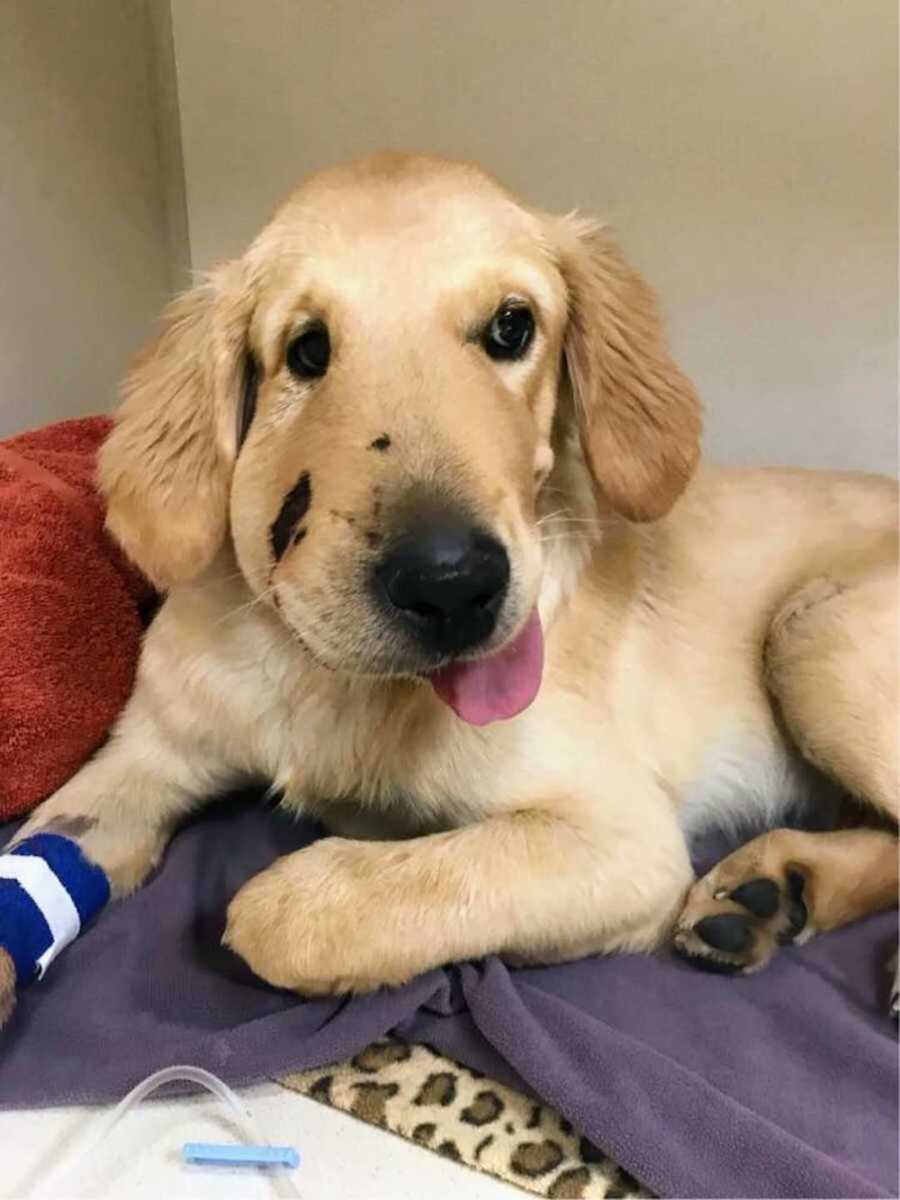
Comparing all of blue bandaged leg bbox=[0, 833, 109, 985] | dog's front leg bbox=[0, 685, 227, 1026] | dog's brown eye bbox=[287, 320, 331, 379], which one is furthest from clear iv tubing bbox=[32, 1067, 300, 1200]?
dog's brown eye bbox=[287, 320, 331, 379]

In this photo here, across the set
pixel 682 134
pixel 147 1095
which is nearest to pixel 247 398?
pixel 147 1095

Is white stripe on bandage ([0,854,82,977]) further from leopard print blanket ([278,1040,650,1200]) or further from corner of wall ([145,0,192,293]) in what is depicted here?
corner of wall ([145,0,192,293])

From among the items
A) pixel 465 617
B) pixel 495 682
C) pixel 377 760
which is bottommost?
pixel 377 760

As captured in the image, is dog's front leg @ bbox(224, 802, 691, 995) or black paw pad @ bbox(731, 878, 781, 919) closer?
dog's front leg @ bbox(224, 802, 691, 995)

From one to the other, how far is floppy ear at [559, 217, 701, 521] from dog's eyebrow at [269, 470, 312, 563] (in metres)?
0.51

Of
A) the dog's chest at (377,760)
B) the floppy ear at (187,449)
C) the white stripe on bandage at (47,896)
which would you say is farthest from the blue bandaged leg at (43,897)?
the floppy ear at (187,449)

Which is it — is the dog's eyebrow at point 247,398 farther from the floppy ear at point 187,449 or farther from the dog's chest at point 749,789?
the dog's chest at point 749,789

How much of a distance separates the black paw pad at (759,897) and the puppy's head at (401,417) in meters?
0.48

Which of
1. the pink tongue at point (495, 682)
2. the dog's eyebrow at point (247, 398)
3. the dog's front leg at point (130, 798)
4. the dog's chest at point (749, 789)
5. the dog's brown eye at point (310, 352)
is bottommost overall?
the dog's chest at point (749, 789)

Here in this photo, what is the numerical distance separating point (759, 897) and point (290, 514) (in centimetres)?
88

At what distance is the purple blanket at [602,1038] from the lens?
1.36 meters

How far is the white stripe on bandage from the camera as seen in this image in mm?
1618

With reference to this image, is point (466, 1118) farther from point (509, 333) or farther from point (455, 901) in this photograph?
point (509, 333)

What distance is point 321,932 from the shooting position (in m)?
1.51
